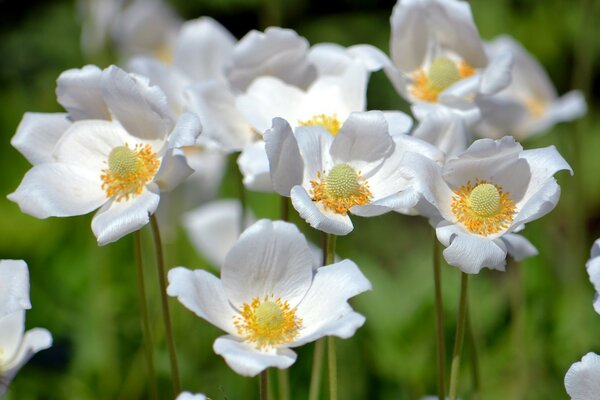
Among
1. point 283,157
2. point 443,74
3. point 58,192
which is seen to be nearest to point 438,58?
point 443,74

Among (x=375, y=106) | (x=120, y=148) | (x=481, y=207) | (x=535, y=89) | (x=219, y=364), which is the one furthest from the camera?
(x=375, y=106)

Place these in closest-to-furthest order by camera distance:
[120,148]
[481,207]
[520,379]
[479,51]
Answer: [481,207]
[120,148]
[479,51]
[520,379]

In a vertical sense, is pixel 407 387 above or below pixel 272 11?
below

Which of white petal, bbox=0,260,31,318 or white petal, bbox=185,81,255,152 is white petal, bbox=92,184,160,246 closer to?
white petal, bbox=0,260,31,318

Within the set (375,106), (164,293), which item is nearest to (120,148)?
(164,293)

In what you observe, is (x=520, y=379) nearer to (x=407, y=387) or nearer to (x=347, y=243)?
(x=407, y=387)

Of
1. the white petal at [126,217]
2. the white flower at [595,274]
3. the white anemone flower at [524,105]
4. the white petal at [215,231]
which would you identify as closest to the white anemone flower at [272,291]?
the white petal at [126,217]
